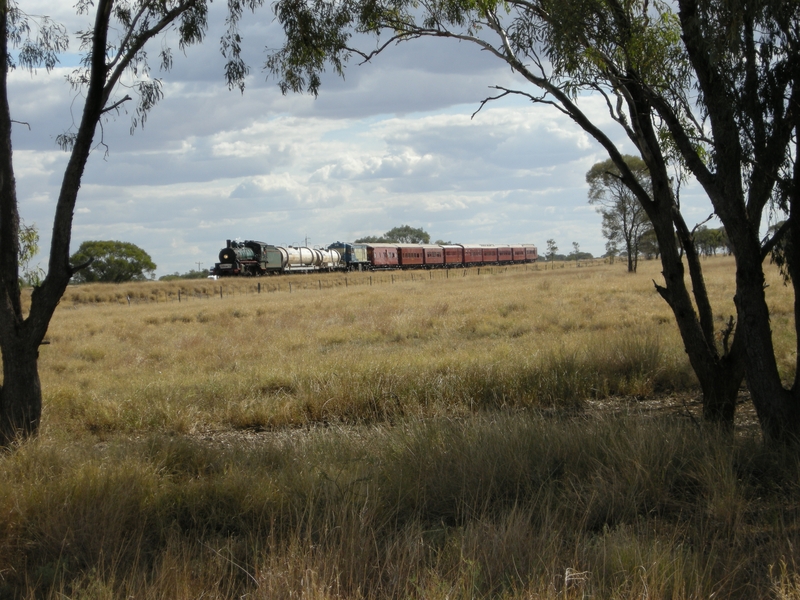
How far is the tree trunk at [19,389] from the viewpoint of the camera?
Result: 683cm

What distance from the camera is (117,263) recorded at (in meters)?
76.2

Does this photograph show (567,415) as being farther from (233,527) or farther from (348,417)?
(233,527)

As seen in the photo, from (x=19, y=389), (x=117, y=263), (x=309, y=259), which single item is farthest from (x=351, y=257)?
(x=19, y=389)

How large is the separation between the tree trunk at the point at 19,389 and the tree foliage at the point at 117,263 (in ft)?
227

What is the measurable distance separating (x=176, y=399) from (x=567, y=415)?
5106 millimetres

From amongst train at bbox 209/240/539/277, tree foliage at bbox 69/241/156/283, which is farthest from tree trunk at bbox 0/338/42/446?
tree foliage at bbox 69/241/156/283

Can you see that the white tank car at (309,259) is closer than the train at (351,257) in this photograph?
No

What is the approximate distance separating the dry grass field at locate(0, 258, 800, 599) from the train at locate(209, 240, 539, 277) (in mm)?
47054

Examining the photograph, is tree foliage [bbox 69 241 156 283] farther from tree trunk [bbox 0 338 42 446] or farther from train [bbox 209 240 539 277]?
tree trunk [bbox 0 338 42 446]

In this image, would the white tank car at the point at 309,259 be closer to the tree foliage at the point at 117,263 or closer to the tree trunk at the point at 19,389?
the tree foliage at the point at 117,263

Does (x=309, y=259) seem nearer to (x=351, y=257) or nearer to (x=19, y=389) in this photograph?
(x=351, y=257)

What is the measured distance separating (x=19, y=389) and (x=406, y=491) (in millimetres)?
4152


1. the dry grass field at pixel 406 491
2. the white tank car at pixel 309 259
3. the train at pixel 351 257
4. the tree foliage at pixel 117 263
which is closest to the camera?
the dry grass field at pixel 406 491

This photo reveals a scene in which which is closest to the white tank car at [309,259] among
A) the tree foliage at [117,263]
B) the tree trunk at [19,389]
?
the tree foliage at [117,263]
